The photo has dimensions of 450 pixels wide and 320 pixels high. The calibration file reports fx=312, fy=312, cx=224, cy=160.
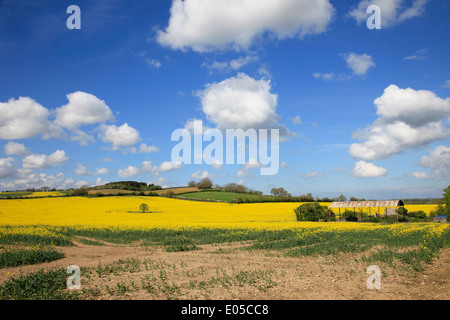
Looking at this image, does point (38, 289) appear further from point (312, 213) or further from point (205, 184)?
point (205, 184)

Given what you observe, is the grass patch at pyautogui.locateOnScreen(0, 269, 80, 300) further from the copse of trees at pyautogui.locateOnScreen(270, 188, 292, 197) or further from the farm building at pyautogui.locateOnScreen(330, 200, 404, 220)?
the copse of trees at pyautogui.locateOnScreen(270, 188, 292, 197)

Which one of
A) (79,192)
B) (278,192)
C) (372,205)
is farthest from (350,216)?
(79,192)

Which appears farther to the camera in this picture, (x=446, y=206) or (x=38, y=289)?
(x=446, y=206)

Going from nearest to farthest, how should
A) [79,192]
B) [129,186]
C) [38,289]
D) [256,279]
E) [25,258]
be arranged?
[38,289] → [256,279] → [25,258] → [79,192] → [129,186]

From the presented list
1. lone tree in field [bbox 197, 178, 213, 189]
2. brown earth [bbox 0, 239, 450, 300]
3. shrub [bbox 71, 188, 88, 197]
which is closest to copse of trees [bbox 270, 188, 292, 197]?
lone tree in field [bbox 197, 178, 213, 189]

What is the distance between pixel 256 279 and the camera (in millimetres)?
11812

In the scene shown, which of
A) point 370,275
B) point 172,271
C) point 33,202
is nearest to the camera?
point 370,275

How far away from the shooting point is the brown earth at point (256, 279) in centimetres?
970

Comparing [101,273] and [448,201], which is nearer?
[101,273]

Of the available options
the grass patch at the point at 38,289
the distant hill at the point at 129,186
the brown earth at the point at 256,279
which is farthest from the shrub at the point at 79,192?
the grass patch at the point at 38,289
